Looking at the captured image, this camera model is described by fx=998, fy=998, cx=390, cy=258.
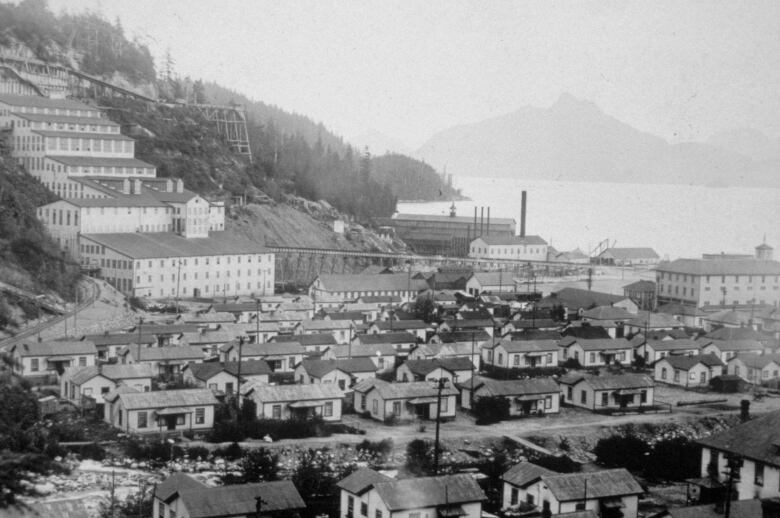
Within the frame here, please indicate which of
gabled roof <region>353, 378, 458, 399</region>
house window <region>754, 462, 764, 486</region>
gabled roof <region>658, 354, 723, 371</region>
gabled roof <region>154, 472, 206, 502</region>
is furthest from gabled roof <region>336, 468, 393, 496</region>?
gabled roof <region>658, 354, 723, 371</region>

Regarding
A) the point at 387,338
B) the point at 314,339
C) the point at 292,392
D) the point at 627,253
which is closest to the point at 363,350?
the point at 387,338

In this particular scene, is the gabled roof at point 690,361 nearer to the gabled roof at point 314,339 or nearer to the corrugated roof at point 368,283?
the gabled roof at point 314,339

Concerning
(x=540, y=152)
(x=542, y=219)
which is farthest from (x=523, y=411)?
(x=542, y=219)

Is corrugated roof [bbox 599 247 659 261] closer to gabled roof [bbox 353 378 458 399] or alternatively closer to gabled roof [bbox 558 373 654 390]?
gabled roof [bbox 558 373 654 390]

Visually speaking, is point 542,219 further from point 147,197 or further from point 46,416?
point 46,416

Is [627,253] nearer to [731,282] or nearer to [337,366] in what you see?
[731,282]

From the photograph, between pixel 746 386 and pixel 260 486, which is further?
pixel 746 386

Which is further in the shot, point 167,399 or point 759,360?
point 759,360
